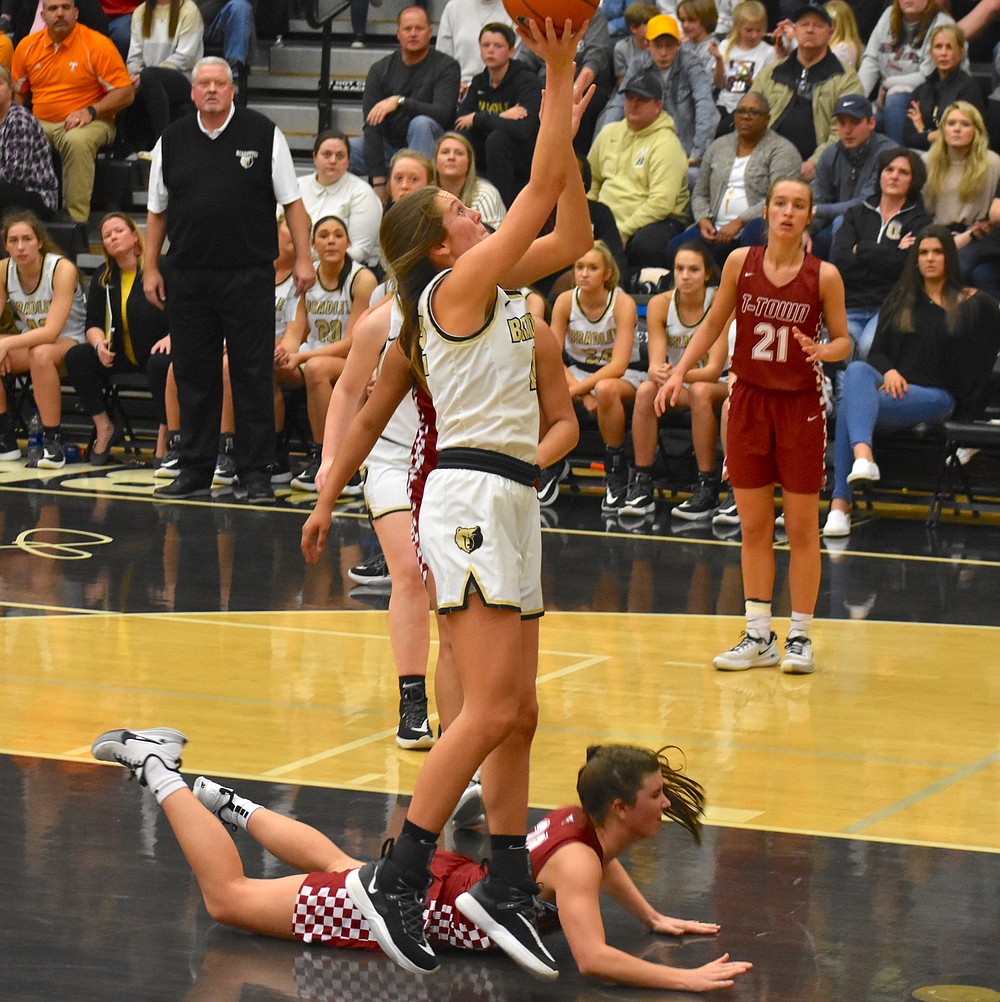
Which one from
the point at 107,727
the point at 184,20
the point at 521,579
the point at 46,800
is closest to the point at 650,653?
the point at 107,727

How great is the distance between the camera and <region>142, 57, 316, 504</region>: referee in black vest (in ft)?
34.2

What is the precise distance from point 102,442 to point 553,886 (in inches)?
341

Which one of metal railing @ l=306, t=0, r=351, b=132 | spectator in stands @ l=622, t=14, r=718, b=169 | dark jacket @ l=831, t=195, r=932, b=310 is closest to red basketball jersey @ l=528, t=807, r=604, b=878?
dark jacket @ l=831, t=195, r=932, b=310

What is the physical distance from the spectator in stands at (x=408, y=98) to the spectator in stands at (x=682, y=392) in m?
2.82

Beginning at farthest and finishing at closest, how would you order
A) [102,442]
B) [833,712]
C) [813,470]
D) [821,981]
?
[102,442] → [813,470] → [833,712] → [821,981]

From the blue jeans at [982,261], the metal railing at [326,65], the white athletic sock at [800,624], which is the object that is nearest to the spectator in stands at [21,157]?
the metal railing at [326,65]

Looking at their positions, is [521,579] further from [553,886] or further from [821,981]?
[821,981]

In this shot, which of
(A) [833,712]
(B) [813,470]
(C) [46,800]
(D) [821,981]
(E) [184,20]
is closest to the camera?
(D) [821,981]

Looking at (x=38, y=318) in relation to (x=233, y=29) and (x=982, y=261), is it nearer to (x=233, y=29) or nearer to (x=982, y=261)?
(x=233, y=29)

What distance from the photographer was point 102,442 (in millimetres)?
12047

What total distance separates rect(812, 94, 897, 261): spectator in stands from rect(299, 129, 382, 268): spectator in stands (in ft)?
9.50

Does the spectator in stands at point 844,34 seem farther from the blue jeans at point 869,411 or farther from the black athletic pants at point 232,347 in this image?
the black athletic pants at point 232,347

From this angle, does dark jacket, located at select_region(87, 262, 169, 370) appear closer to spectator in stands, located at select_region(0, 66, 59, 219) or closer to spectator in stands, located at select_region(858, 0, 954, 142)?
spectator in stands, located at select_region(0, 66, 59, 219)

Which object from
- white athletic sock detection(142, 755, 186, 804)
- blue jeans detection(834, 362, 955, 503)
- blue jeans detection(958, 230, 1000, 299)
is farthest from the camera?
blue jeans detection(958, 230, 1000, 299)
